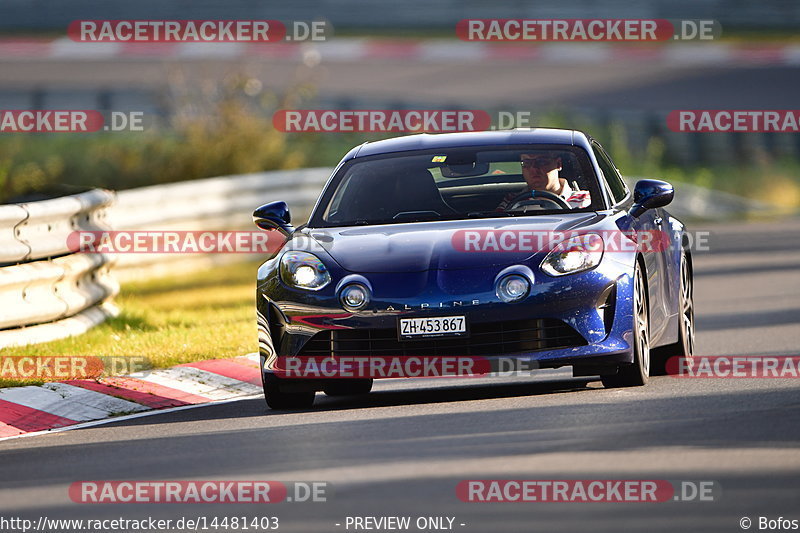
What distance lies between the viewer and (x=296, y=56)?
1722 inches

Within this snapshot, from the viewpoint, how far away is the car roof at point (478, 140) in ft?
35.2

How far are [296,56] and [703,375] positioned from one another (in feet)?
112

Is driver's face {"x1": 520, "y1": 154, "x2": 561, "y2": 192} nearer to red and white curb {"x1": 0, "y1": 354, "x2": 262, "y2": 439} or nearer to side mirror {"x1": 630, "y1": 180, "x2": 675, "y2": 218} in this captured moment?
side mirror {"x1": 630, "y1": 180, "x2": 675, "y2": 218}

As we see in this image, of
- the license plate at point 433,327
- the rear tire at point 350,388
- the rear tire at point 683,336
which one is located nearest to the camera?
the license plate at point 433,327

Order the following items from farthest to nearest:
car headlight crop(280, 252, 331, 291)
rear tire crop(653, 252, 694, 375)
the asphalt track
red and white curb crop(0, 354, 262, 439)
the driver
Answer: rear tire crop(653, 252, 694, 375), the driver, red and white curb crop(0, 354, 262, 439), car headlight crop(280, 252, 331, 291), the asphalt track

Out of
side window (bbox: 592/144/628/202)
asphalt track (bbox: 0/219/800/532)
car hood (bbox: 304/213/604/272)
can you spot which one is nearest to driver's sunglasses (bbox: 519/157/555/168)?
side window (bbox: 592/144/628/202)

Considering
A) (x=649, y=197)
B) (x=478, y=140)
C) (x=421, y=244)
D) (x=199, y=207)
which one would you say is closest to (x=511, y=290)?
(x=421, y=244)

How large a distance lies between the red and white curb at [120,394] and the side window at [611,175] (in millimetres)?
2599

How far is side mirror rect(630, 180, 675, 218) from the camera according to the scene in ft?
33.9

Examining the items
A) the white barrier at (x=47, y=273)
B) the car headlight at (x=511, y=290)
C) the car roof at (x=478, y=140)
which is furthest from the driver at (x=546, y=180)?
the white barrier at (x=47, y=273)

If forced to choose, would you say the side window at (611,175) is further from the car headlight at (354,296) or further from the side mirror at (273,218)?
the car headlight at (354,296)

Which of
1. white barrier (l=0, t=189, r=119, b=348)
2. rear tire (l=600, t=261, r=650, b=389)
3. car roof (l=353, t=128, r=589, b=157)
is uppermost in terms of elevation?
car roof (l=353, t=128, r=589, b=157)

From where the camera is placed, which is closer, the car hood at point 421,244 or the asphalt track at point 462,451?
the asphalt track at point 462,451

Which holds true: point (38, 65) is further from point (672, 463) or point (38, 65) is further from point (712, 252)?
point (672, 463)
